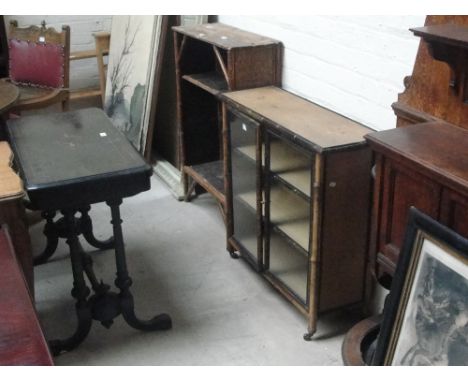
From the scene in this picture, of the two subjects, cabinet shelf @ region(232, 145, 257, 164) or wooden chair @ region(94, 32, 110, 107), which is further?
wooden chair @ region(94, 32, 110, 107)

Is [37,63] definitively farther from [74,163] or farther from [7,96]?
[74,163]

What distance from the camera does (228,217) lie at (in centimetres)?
318

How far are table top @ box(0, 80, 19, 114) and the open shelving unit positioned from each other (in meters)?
0.96

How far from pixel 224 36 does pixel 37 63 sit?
163 cm

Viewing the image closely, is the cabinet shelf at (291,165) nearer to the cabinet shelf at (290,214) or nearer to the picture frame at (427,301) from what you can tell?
the cabinet shelf at (290,214)

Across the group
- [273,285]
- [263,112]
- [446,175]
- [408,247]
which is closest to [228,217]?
[273,285]

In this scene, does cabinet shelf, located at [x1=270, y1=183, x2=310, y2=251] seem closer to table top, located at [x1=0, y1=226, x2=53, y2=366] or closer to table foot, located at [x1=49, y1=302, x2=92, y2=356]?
table foot, located at [x1=49, y1=302, x2=92, y2=356]

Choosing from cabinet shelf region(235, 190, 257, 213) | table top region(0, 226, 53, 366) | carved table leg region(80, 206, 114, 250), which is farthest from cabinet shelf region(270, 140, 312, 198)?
table top region(0, 226, 53, 366)

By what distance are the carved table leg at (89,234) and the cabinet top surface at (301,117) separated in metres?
0.98

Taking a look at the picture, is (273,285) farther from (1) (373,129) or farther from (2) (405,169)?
(2) (405,169)

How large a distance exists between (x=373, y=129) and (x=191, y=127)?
1.58m

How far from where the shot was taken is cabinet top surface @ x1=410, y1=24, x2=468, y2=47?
154cm

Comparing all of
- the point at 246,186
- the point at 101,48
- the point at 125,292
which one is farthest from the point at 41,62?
the point at 125,292

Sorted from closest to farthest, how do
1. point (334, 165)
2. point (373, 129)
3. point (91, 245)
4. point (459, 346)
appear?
point (459, 346) < point (334, 165) < point (373, 129) < point (91, 245)
